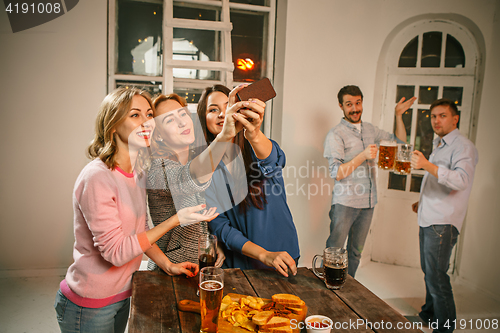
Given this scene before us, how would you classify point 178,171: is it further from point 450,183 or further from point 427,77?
point 427,77

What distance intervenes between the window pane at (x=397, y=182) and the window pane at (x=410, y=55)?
1176 mm

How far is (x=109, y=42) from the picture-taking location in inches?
120

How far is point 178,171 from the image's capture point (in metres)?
1.51

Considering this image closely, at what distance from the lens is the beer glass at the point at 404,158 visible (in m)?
2.48

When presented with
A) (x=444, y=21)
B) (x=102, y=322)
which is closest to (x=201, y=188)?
(x=102, y=322)

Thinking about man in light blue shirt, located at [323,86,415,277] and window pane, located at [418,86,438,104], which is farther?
window pane, located at [418,86,438,104]

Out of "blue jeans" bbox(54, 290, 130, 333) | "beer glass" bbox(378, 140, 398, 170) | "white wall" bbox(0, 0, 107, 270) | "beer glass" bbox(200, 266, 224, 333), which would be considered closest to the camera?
"beer glass" bbox(200, 266, 224, 333)

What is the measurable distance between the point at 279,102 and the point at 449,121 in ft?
4.88

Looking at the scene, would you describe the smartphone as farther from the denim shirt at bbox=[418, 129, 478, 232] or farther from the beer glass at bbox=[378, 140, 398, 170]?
the denim shirt at bbox=[418, 129, 478, 232]

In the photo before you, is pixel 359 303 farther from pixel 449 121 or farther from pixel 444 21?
pixel 444 21

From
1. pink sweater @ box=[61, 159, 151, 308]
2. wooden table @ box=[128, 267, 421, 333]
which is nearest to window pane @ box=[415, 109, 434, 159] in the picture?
wooden table @ box=[128, 267, 421, 333]

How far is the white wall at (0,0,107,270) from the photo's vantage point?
286 cm

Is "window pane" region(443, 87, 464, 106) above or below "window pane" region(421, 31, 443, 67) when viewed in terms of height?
below

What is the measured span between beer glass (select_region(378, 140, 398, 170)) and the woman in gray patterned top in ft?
4.99
